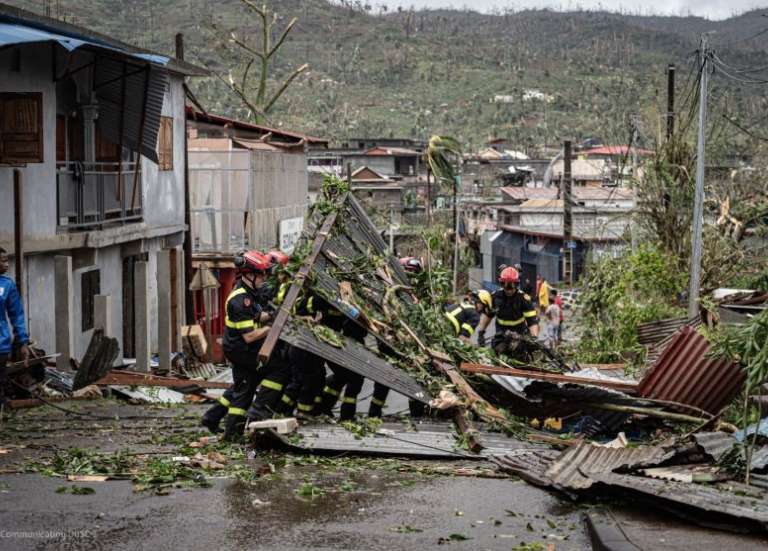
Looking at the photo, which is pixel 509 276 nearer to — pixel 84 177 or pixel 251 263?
pixel 251 263

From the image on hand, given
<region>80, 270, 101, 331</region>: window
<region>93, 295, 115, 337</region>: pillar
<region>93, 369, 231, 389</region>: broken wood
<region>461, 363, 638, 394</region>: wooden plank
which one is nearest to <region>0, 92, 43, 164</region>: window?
<region>93, 295, 115, 337</region>: pillar

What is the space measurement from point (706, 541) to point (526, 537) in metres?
1.08

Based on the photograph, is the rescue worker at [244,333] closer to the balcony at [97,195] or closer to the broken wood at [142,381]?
the broken wood at [142,381]

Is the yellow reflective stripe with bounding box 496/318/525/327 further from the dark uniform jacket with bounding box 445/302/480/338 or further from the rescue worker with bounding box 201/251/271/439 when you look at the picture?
the rescue worker with bounding box 201/251/271/439

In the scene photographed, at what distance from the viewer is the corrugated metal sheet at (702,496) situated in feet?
22.9

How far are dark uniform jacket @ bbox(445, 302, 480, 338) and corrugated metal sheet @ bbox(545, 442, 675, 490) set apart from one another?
13.3ft

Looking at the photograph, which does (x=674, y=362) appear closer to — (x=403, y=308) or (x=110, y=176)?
(x=403, y=308)

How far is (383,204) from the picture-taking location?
61.5m

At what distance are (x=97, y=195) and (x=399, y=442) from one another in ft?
37.0

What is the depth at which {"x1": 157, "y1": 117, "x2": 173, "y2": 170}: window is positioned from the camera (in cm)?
2352

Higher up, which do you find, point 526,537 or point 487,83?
point 487,83

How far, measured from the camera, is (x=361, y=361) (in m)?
11.1

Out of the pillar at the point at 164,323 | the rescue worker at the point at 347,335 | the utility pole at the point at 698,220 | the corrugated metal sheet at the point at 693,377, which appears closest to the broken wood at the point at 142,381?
the pillar at the point at 164,323

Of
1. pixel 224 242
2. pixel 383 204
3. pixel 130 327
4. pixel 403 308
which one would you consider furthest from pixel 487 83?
pixel 403 308
